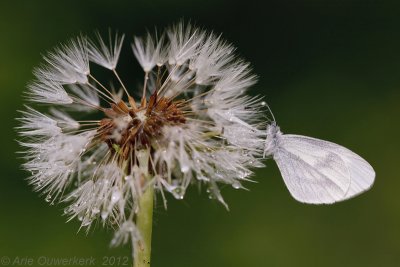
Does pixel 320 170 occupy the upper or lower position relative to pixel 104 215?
upper

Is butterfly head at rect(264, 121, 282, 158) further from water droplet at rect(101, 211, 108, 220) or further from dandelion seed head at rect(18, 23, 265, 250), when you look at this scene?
water droplet at rect(101, 211, 108, 220)

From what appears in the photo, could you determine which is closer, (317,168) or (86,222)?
(86,222)

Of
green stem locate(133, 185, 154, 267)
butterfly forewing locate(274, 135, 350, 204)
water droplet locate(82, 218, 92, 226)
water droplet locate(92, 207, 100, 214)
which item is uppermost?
butterfly forewing locate(274, 135, 350, 204)

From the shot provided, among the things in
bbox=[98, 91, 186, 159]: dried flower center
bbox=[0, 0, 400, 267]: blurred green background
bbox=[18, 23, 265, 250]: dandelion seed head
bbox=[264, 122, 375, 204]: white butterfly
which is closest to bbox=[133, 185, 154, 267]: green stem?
bbox=[18, 23, 265, 250]: dandelion seed head

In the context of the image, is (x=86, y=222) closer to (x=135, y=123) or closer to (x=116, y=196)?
(x=116, y=196)

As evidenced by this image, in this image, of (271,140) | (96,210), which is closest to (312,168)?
(271,140)

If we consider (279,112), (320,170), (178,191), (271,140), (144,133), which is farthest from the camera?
(279,112)

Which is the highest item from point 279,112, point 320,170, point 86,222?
point 279,112
